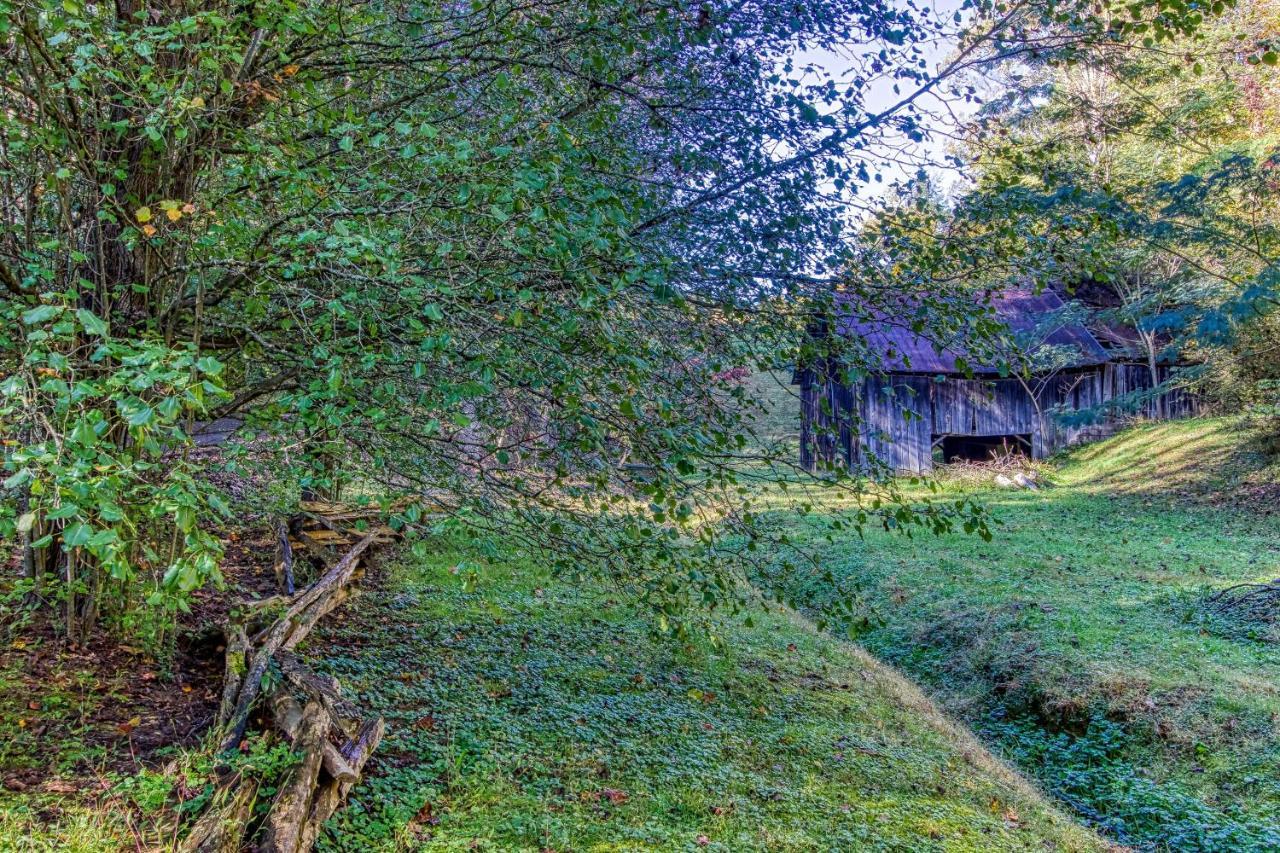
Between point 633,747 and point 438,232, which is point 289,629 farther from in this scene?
point 438,232

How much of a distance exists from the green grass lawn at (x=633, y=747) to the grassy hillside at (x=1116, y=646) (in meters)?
0.80

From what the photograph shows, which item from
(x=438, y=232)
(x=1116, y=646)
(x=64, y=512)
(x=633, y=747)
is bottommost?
(x=1116, y=646)

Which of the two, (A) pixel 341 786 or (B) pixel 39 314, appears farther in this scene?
(A) pixel 341 786

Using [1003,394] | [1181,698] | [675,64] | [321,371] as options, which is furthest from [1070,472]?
[321,371]

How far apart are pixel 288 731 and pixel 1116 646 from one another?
26.6 feet

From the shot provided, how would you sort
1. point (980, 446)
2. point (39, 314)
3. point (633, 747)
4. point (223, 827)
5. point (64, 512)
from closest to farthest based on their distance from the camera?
1. point (64, 512)
2. point (39, 314)
3. point (223, 827)
4. point (633, 747)
5. point (980, 446)

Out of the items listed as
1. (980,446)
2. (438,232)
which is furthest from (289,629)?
(980,446)

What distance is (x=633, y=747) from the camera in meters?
5.30

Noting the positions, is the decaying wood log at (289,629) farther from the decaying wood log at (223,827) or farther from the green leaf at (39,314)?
the green leaf at (39,314)

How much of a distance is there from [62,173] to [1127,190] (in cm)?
670

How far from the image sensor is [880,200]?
5262 mm

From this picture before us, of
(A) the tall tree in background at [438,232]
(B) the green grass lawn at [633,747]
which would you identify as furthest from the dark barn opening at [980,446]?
(A) the tall tree in background at [438,232]

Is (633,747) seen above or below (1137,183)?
below

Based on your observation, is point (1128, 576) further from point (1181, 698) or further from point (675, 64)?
point (675, 64)
